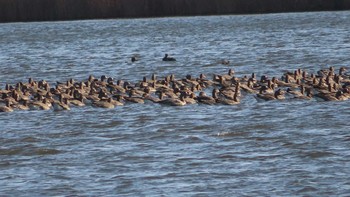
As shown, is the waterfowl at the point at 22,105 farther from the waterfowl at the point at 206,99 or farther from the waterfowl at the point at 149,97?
the waterfowl at the point at 206,99

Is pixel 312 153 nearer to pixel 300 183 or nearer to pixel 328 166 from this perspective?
pixel 328 166

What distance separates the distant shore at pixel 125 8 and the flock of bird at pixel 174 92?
2589cm

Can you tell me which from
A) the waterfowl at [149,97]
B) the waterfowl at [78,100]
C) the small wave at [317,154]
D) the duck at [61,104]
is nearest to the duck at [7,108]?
the duck at [61,104]

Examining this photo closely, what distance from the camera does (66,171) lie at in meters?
15.2

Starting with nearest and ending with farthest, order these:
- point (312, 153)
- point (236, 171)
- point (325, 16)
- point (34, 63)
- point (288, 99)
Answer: point (236, 171), point (312, 153), point (288, 99), point (34, 63), point (325, 16)

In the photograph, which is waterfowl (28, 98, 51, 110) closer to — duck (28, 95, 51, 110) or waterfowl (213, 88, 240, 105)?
duck (28, 95, 51, 110)

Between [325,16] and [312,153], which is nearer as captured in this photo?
[312,153]

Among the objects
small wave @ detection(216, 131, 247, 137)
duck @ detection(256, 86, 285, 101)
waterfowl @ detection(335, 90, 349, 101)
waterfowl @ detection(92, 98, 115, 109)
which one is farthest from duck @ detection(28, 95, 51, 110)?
waterfowl @ detection(335, 90, 349, 101)

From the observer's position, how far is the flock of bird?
72.2 ft

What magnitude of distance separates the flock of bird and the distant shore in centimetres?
2589

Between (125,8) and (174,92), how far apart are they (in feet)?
93.8

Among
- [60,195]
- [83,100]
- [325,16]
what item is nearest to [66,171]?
[60,195]

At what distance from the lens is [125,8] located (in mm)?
51219

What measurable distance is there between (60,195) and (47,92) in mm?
9208
